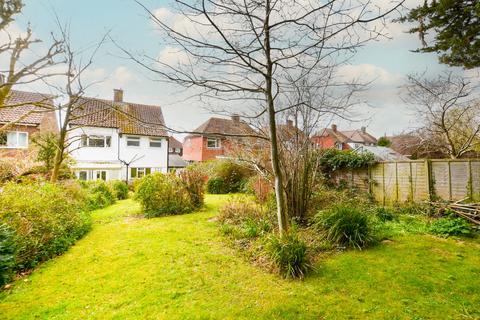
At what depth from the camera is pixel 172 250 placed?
5449 mm

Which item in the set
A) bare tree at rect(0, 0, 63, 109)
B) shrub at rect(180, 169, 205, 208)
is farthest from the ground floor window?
bare tree at rect(0, 0, 63, 109)

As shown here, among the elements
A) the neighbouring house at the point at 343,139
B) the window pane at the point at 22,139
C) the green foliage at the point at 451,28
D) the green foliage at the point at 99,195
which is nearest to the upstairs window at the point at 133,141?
the window pane at the point at 22,139

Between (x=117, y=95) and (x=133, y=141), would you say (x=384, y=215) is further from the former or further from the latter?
(x=117, y=95)

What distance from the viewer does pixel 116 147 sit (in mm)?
21188

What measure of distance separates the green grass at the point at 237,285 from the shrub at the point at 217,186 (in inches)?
351

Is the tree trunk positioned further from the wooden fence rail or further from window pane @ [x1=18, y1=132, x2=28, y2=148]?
window pane @ [x1=18, y1=132, x2=28, y2=148]

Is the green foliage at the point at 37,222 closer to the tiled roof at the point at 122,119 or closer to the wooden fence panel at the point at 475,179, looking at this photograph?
the wooden fence panel at the point at 475,179

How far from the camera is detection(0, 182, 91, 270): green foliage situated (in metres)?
4.75

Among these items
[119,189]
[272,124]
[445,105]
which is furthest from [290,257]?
[119,189]

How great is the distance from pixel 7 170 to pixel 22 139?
9416 millimetres

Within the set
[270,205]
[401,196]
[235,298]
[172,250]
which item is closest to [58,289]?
[172,250]

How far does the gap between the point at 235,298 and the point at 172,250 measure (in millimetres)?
2394

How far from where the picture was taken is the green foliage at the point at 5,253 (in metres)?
3.59

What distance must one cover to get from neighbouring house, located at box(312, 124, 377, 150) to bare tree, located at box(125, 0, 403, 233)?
156 inches
